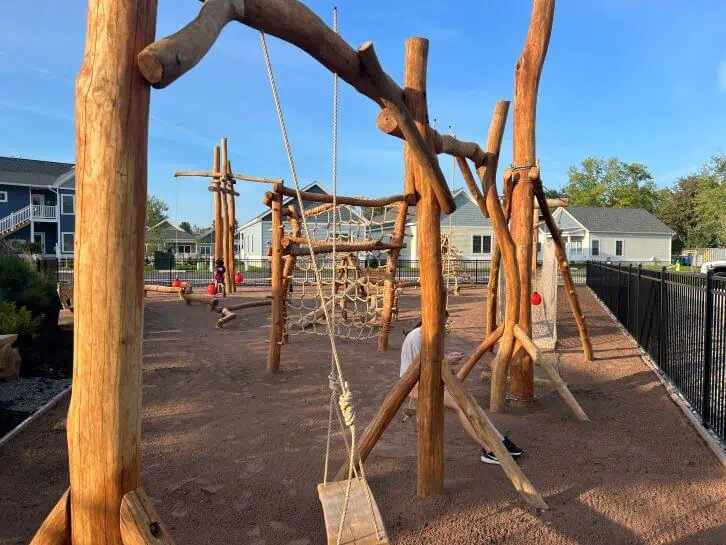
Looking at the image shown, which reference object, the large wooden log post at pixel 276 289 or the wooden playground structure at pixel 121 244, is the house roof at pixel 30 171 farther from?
the wooden playground structure at pixel 121 244

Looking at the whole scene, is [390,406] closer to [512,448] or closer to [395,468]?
[395,468]

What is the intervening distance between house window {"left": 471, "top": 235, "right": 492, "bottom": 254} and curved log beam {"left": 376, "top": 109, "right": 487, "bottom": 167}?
3237 cm

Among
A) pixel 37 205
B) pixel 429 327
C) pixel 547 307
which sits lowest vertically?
pixel 547 307

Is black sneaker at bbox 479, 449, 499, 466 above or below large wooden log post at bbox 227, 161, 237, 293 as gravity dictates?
below

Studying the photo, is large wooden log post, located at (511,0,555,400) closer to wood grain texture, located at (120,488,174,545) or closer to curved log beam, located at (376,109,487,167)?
curved log beam, located at (376,109,487,167)

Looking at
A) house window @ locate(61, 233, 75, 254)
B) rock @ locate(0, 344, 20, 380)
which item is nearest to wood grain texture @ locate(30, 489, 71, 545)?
rock @ locate(0, 344, 20, 380)

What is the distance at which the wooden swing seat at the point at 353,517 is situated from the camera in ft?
8.50

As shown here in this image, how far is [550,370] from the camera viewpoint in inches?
203

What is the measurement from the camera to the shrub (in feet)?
31.3

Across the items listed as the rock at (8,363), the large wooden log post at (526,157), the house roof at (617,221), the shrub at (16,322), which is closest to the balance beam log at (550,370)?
A: the large wooden log post at (526,157)

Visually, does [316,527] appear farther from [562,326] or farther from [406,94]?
[562,326]

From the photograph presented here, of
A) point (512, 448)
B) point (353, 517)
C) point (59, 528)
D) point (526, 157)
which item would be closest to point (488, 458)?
point (512, 448)

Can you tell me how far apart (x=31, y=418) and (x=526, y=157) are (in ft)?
18.9

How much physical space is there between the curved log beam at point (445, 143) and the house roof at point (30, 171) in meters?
37.5
